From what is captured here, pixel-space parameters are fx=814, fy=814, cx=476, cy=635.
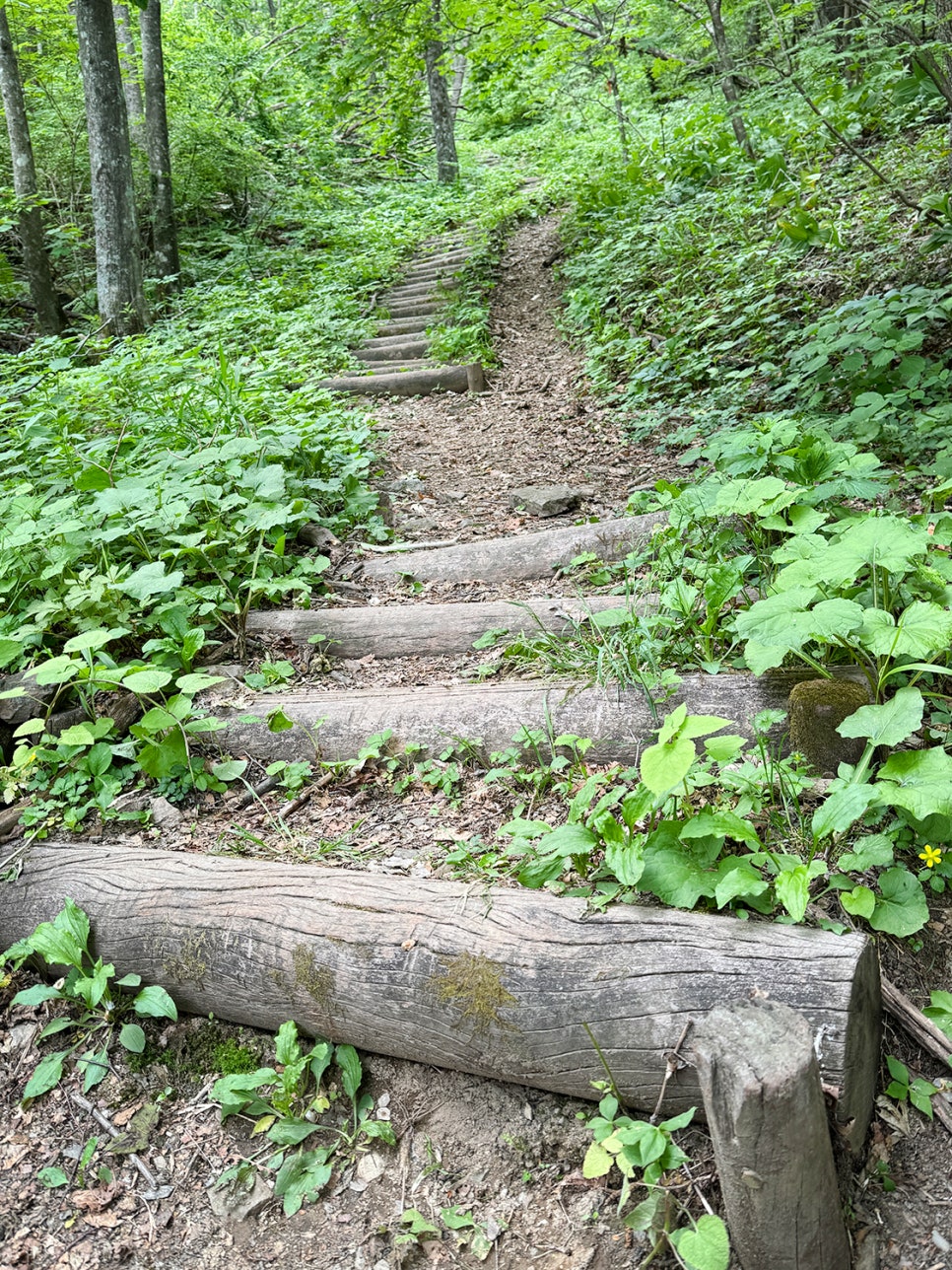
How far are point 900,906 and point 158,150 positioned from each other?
481 inches

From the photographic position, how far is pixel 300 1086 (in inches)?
78.9

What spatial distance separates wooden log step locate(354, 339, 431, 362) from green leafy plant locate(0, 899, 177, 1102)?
286 inches

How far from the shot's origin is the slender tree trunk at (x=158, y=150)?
10.1 metres

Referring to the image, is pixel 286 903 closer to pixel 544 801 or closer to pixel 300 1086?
pixel 300 1086

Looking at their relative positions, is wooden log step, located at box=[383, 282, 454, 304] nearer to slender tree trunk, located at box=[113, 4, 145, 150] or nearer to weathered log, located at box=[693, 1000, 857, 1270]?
slender tree trunk, located at box=[113, 4, 145, 150]

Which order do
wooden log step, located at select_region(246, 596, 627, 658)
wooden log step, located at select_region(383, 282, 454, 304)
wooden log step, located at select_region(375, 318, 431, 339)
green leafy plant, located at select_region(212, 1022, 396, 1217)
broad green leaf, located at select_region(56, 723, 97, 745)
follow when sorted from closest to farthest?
green leafy plant, located at select_region(212, 1022, 396, 1217), broad green leaf, located at select_region(56, 723, 97, 745), wooden log step, located at select_region(246, 596, 627, 658), wooden log step, located at select_region(375, 318, 431, 339), wooden log step, located at select_region(383, 282, 454, 304)

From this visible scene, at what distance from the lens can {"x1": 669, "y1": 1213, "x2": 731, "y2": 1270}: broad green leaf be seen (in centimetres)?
139

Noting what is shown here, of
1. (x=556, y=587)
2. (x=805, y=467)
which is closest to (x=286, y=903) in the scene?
(x=556, y=587)

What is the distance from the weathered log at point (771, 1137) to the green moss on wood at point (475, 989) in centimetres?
55

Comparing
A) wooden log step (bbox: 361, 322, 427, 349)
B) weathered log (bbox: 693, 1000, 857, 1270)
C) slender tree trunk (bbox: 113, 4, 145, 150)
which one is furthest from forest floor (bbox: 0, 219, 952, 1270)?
slender tree trunk (bbox: 113, 4, 145, 150)

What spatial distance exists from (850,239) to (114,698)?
5.89 meters

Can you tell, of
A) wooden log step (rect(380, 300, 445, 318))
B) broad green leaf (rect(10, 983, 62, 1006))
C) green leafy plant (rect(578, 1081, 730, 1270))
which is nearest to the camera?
green leafy plant (rect(578, 1081, 730, 1270))

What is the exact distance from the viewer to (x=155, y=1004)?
2.16m

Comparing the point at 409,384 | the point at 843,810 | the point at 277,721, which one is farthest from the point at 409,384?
the point at 843,810
